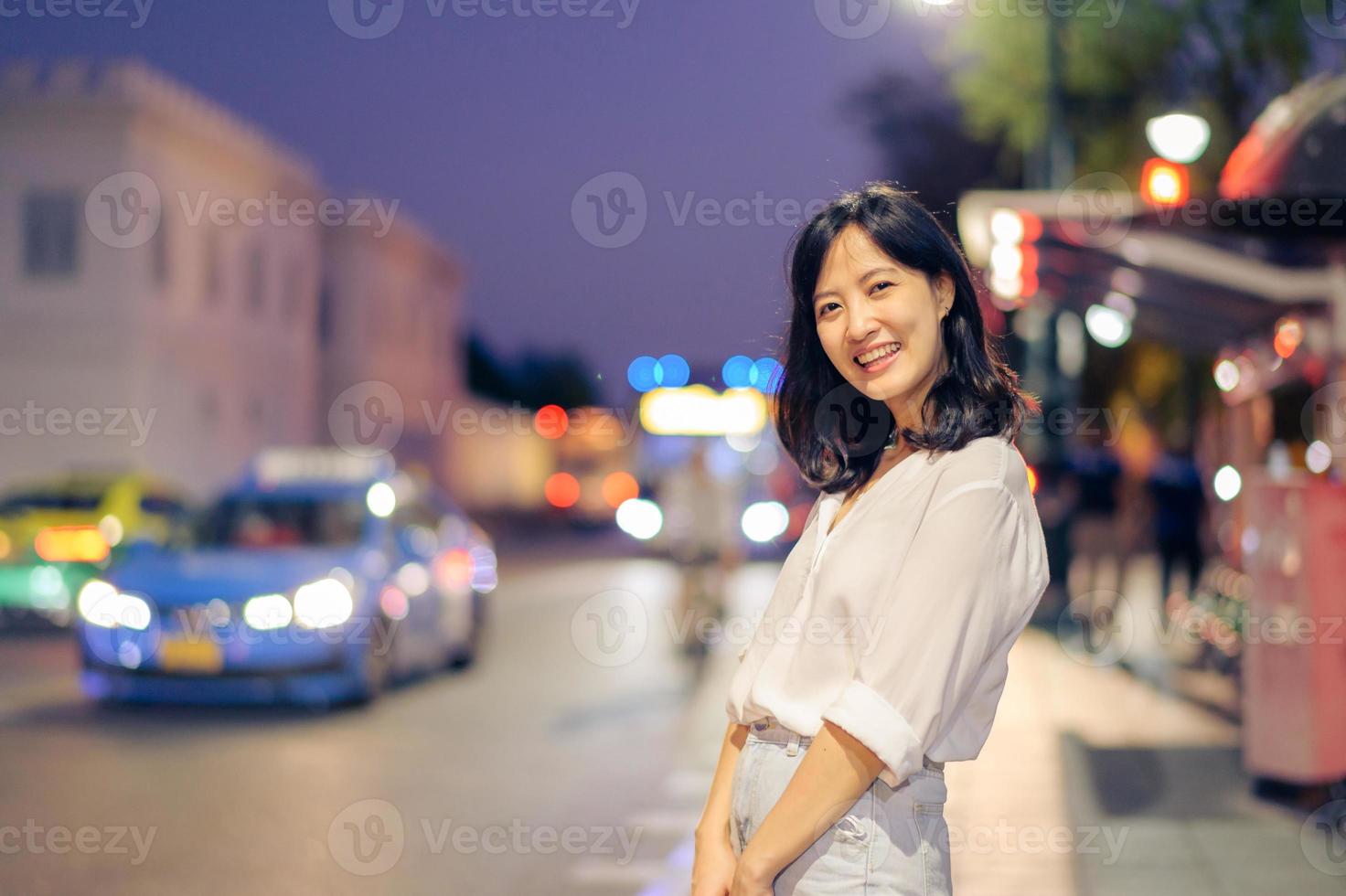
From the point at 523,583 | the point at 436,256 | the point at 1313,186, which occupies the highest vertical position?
the point at 436,256

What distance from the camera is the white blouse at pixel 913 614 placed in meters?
2.16

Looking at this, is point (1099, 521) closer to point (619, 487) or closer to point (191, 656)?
point (191, 656)

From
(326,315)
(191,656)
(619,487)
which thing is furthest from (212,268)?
(191,656)

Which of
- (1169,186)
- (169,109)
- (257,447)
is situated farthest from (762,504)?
(1169,186)

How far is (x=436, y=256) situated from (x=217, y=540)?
123 feet

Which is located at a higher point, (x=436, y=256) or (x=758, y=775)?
(x=436, y=256)

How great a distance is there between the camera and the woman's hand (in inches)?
92.0

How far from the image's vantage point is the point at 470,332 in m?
99.2

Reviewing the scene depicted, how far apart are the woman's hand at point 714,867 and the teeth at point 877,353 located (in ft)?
2.52

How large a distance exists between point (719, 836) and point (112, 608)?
30.4 ft

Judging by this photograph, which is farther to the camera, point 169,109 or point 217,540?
point 169,109

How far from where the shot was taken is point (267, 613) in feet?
35.2

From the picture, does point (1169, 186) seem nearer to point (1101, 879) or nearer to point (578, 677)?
point (1101, 879)

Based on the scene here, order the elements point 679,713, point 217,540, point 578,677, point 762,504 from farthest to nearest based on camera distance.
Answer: point 762,504 → point 578,677 → point 217,540 → point 679,713
